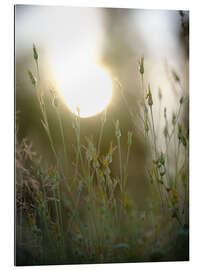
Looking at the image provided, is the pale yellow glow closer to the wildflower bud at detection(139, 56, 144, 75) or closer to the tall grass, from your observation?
the tall grass

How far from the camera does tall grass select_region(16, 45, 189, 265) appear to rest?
326 cm

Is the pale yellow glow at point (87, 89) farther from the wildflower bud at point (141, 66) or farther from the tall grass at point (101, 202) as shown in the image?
the wildflower bud at point (141, 66)

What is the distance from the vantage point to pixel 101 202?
3.32 m

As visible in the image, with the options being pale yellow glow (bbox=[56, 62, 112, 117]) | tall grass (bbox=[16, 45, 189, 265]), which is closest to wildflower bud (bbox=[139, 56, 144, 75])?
tall grass (bbox=[16, 45, 189, 265])

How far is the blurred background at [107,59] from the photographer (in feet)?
10.8

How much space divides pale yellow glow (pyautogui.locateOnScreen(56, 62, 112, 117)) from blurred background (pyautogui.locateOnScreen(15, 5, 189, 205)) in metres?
0.01

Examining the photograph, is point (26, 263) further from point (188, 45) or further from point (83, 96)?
point (188, 45)

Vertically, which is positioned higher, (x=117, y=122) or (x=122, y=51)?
(x=122, y=51)

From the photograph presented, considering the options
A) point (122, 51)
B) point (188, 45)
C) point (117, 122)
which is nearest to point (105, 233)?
point (117, 122)

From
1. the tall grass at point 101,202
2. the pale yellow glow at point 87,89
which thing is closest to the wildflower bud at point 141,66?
the tall grass at point 101,202

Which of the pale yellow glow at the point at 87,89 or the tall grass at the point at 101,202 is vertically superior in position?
the pale yellow glow at the point at 87,89

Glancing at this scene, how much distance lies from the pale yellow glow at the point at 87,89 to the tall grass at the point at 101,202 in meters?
0.07
